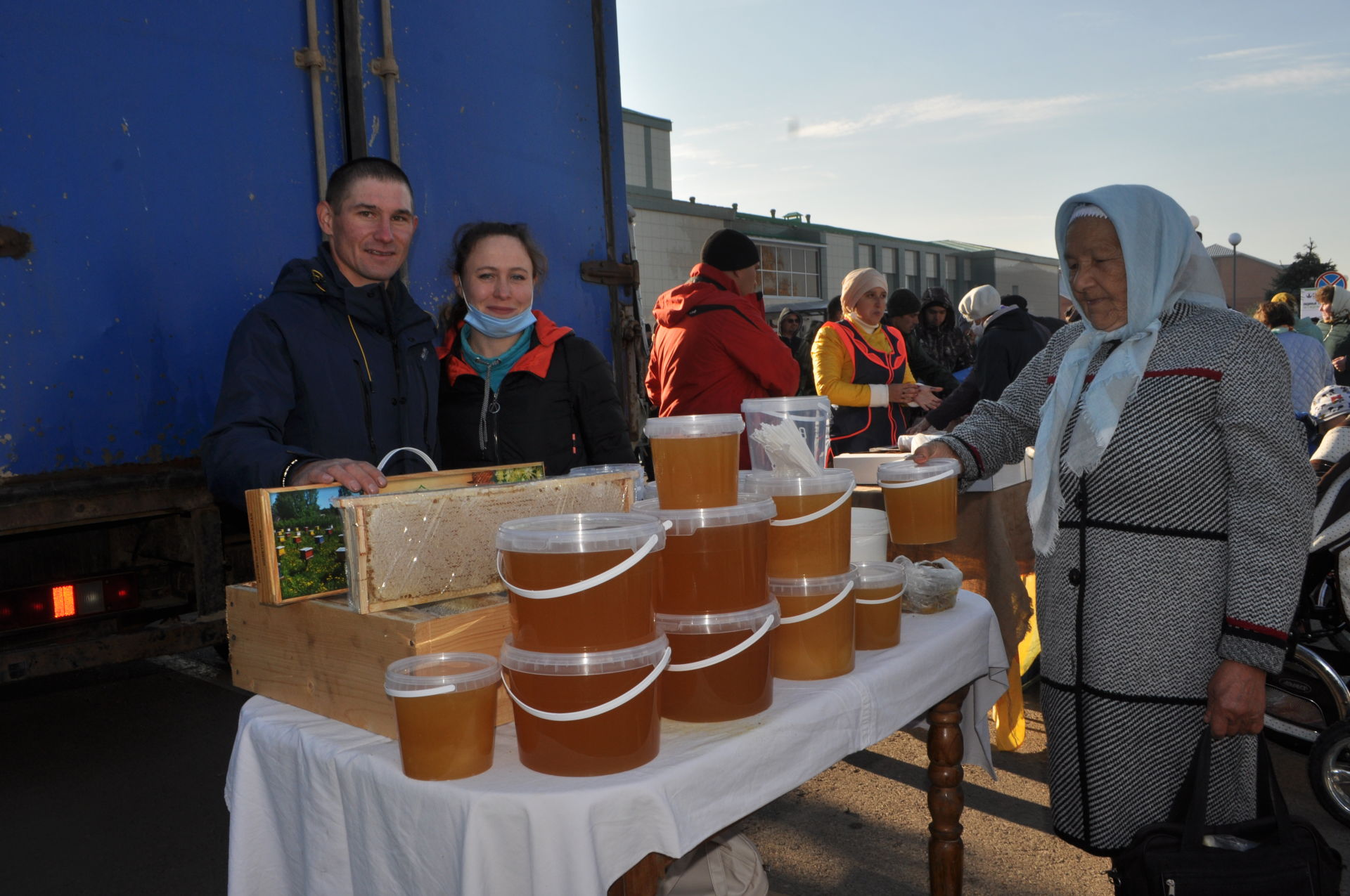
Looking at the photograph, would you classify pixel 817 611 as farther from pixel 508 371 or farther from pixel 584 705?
pixel 508 371

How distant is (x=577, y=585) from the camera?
4.23 ft

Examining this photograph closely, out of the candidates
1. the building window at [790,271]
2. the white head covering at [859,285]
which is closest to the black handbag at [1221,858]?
the white head covering at [859,285]

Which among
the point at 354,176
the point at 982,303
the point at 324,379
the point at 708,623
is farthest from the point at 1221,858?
the point at 982,303

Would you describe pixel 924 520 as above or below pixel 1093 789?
above

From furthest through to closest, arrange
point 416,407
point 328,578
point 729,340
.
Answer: point 729,340
point 416,407
point 328,578

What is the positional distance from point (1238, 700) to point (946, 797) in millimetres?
661

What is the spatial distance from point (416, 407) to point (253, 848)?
3.80 feet

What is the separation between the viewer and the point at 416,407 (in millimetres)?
2504

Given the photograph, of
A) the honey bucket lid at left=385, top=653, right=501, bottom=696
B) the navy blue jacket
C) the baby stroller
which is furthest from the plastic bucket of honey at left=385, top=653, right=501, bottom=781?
the baby stroller

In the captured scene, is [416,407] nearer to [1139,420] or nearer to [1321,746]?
[1139,420]

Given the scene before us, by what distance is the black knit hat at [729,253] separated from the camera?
164 inches

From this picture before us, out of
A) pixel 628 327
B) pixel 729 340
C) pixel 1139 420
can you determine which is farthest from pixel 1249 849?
pixel 628 327

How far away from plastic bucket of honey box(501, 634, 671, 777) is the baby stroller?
2.82 meters

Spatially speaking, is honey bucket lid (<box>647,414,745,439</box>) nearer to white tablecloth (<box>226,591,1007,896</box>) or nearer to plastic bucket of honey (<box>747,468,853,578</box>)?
plastic bucket of honey (<box>747,468,853,578</box>)
